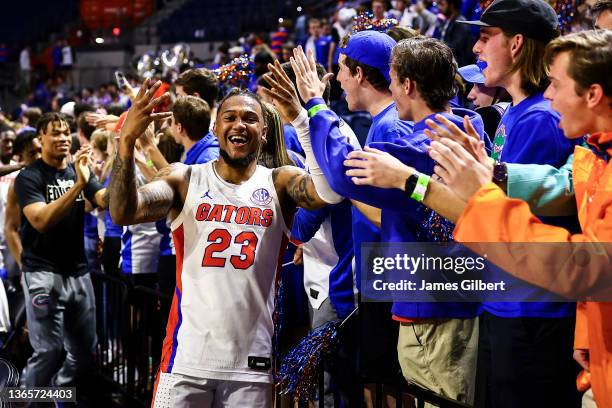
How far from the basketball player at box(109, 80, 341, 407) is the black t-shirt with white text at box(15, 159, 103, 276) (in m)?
2.49

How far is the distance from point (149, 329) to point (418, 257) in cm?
312

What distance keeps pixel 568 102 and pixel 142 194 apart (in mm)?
1799

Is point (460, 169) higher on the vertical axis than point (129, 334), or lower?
higher

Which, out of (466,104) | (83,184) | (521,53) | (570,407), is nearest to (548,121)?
(521,53)

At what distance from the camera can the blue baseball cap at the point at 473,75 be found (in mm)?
4094

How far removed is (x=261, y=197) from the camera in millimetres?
3584

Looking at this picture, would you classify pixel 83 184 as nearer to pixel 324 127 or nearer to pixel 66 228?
pixel 66 228

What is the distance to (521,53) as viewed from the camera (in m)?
3.03

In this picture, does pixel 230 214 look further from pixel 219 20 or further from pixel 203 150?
pixel 219 20

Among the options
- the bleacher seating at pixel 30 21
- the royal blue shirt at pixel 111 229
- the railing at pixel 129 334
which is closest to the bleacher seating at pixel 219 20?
the bleacher seating at pixel 30 21

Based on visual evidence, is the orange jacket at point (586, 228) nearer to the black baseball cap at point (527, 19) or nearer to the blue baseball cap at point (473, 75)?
the black baseball cap at point (527, 19)

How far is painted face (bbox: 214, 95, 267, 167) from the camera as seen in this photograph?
Answer: 3.61 m

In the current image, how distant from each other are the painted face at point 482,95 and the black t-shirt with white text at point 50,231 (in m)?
3.07

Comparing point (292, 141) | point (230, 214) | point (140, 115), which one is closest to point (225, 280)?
point (230, 214)
